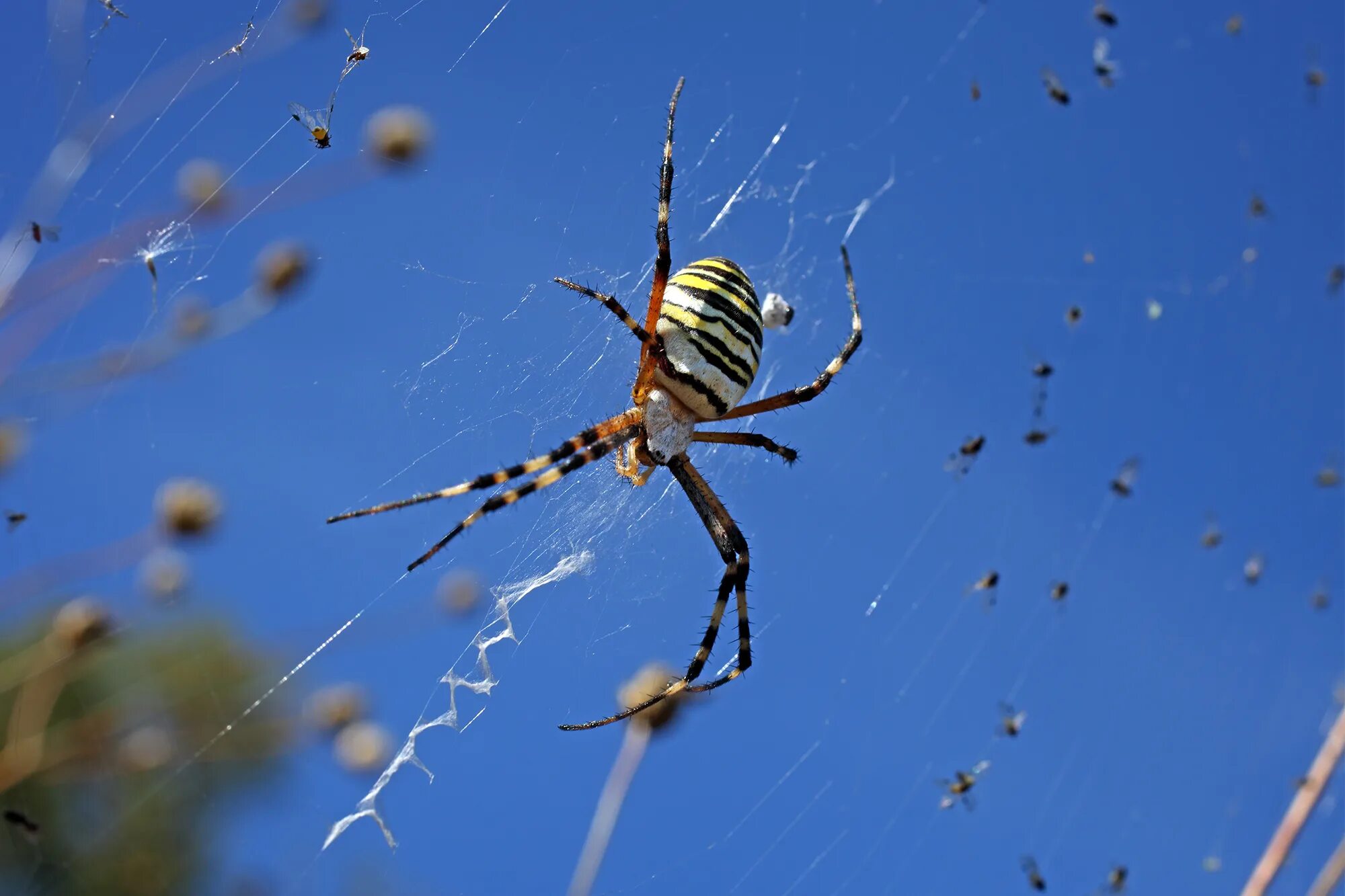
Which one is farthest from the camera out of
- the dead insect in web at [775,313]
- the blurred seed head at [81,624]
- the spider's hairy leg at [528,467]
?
the dead insect in web at [775,313]

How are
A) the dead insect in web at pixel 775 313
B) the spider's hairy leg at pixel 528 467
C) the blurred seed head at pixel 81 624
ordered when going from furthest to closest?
the dead insect in web at pixel 775 313
the blurred seed head at pixel 81 624
the spider's hairy leg at pixel 528 467

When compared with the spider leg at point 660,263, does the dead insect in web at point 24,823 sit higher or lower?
lower

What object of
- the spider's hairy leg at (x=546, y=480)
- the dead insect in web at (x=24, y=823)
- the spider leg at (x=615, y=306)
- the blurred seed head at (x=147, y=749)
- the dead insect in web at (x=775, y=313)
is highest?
the dead insect in web at (x=775, y=313)

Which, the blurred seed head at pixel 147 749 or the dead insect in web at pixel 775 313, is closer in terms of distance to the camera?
the blurred seed head at pixel 147 749

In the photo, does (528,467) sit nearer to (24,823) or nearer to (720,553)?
(720,553)

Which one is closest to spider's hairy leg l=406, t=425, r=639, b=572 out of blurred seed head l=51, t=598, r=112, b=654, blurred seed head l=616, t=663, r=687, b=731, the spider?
the spider

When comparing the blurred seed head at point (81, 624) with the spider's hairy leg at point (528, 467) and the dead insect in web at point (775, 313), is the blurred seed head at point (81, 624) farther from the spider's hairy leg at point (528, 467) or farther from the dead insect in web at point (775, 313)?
the dead insect in web at point (775, 313)

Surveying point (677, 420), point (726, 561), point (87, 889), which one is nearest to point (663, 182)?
point (677, 420)

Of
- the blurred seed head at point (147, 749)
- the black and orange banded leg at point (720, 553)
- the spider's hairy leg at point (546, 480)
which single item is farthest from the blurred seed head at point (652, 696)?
the blurred seed head at point (147, 749)
